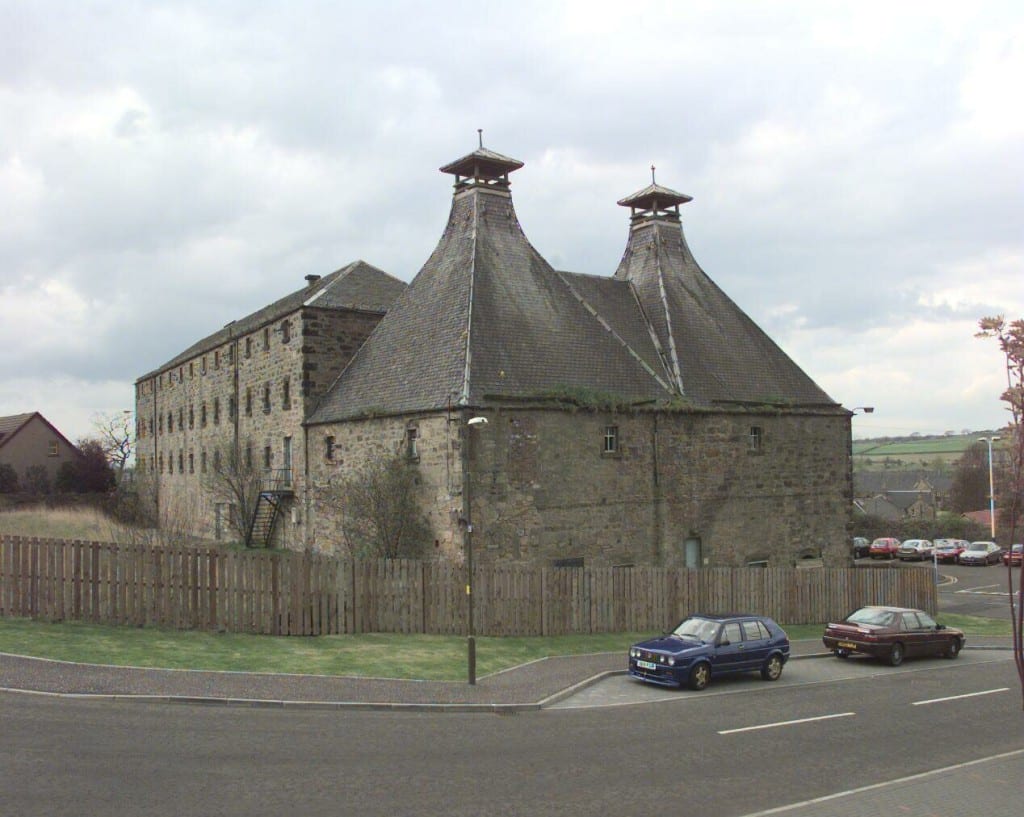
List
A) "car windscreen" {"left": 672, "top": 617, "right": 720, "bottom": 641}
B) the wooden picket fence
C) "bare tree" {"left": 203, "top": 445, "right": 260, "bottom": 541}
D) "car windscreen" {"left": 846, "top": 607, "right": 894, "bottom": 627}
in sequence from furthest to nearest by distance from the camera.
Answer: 1. "bare tree" {"left": 203, "top": 445, "right": 260, "bottom": 541}
2. "car windscreen" {"left": 846, "top": 607, "right": 894, "bottom": 627}
3. "car windscreen" {"left": 672, "top": 617, "right": 720, "bottom": 641}
4. the wooden picket fence

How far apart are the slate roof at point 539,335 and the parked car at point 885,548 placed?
3100 centimetres

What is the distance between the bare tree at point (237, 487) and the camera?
133 ft

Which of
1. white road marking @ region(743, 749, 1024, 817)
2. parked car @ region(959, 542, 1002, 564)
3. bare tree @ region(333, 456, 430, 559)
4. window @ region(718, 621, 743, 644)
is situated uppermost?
bare tree @ region(333, 456, 430, 559)

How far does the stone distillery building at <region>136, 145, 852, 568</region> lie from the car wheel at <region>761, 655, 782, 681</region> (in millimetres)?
9819

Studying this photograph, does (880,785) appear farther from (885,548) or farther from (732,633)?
(885,548)

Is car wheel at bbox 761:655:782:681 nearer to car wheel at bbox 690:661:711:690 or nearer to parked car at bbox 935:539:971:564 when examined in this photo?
car wheel at bbox 690:661:711:690

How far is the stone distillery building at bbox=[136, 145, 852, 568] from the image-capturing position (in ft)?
98.9

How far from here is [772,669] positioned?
71.1 ft

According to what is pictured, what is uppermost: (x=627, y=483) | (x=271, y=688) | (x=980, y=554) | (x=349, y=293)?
(x=349, y=293)

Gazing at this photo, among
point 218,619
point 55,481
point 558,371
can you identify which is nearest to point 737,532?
point 558,371

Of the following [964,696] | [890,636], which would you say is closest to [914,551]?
[890,636]

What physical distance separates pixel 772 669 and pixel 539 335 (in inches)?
597

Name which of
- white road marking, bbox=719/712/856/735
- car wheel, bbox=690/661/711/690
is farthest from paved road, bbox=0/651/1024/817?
car wheel, bbox=690/661/711/690

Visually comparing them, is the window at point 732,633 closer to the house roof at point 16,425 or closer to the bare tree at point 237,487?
the bare tree at point 237,487
